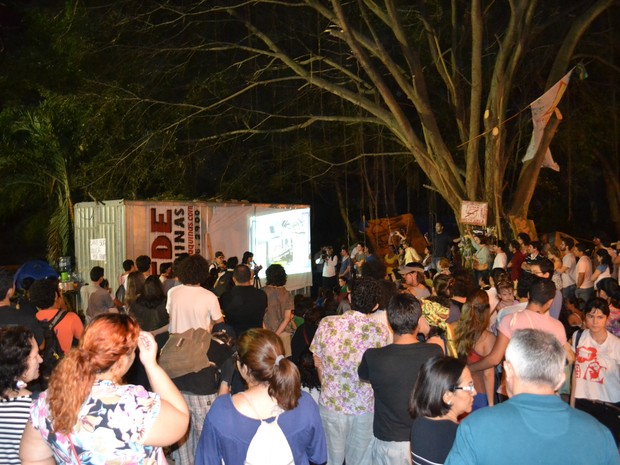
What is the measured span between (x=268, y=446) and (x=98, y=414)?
0.87 m

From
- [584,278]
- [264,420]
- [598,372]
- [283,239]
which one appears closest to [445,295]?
[598,372]

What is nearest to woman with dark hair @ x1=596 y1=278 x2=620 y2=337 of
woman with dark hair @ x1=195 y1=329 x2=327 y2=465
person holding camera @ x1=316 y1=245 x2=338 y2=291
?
woman with dark hair @ x1=195 y1=329 x2=327 y2=465

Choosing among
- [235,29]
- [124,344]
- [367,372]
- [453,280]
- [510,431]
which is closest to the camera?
[510,431]

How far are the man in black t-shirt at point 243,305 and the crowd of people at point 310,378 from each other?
0.01 metres

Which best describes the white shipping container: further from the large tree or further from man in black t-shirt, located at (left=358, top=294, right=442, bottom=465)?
man in black t-shirt, located at (left=358, top=294, right=442, bottom=465)

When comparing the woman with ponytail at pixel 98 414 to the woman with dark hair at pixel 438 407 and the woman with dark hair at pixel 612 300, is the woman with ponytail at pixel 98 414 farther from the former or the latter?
the woman with dark hair at pixel 612 300

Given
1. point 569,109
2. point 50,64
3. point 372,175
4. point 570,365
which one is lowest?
point 570,365

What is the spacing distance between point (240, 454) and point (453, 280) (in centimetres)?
374

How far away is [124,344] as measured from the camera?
3.11m

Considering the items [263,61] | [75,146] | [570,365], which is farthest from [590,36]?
[570,365]

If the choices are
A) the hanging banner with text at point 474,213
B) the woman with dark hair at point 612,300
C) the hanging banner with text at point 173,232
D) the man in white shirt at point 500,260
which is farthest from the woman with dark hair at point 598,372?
the hanging banner with text at point 474,213

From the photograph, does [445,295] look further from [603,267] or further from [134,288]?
[603,267]

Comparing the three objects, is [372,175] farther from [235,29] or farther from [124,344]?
[124,344]

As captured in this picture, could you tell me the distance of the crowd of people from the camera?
2.81 metres
